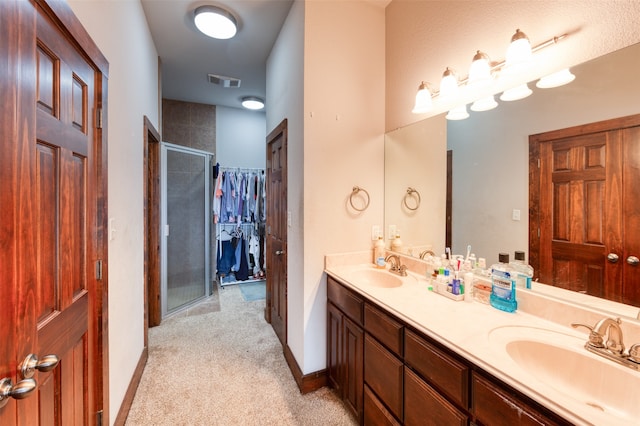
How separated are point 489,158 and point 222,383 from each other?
2430 mm

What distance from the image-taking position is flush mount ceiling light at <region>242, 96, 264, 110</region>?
413cm

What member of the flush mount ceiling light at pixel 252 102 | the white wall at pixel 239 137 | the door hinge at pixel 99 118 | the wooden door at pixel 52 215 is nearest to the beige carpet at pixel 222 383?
the wooden door at pixel 52 215

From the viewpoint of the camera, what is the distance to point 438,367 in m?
1.07

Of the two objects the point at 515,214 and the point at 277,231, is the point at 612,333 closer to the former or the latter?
the point at 515,214

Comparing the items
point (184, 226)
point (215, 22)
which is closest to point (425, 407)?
point (215, 22)

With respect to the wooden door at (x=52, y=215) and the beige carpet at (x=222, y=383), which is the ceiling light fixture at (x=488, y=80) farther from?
the beige carpet at (x=222, y=383)

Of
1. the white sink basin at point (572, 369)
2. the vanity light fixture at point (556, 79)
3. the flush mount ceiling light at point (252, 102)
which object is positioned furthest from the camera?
the flush mount ceiling light at point (252, 102)

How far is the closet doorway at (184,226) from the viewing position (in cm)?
321

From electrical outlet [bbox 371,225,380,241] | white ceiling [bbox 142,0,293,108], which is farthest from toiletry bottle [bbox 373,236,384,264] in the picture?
white ceiling [bbox 142,0,293,108]

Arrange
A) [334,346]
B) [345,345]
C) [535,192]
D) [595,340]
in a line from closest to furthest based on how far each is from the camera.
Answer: [595,340] → [535,192] → [345,345] → [334,346]

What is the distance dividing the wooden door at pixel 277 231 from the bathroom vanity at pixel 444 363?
2.75 feet

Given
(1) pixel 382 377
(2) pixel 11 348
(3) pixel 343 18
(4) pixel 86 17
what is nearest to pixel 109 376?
(2) pixel 11 348

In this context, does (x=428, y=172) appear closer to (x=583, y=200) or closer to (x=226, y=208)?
(x=583, y=200)

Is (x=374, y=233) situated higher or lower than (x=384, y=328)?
higher
